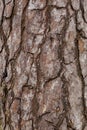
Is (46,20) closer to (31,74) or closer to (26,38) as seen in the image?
(26,38)

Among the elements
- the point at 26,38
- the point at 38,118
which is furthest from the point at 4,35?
the point at 38,118

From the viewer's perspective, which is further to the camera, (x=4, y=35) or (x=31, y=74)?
(x=4, y=35)

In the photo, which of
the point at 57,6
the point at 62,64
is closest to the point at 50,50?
the point at 62,64

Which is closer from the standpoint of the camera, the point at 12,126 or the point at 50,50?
the point at 50,50

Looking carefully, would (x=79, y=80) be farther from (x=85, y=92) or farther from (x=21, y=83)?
(x=21, y=83)

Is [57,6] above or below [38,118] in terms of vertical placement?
above

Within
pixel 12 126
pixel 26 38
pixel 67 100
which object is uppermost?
pixel 26 38
